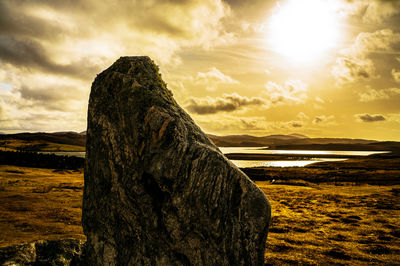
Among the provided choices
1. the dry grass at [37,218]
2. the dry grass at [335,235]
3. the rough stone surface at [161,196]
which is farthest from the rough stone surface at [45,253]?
the dry grass at [335,235]

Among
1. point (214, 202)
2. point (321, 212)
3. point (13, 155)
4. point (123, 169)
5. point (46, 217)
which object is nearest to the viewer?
point (214, 202)

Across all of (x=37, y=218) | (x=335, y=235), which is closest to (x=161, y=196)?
(x=335, y=235)

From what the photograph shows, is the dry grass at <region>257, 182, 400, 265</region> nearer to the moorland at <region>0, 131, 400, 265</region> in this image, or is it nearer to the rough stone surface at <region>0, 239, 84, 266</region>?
the moorland at <region>0, 131, 400, 265</region>

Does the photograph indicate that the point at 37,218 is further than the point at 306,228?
Yes

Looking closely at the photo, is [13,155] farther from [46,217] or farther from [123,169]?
[123,169]

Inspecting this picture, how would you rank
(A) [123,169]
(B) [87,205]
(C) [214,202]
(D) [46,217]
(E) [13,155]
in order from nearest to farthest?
(C) [214,202] → (A) [123,169] → (B) [87,205] → (D) [46,217] → (E) [13,155]

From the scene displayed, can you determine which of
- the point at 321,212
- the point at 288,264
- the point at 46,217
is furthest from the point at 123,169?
the point at 321,212

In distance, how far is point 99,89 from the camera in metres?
6.58

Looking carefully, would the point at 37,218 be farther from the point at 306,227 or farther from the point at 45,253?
the point at 306,227

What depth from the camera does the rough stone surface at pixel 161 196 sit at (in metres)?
5.19

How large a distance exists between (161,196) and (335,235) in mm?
8964

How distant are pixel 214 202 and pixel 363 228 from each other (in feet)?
32.9

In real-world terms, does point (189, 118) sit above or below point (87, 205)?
above

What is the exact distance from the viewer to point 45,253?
19.7 ft
